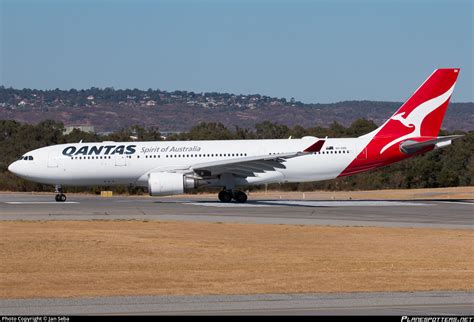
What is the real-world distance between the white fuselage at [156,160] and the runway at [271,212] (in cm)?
138

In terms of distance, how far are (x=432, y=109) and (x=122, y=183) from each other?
1526 centimetres

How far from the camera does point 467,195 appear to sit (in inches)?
1912

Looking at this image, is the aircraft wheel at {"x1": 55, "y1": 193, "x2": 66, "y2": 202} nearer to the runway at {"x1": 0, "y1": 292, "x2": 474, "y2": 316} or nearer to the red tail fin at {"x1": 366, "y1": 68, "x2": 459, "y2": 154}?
the red tail fin at {"x1": 366, "y1": 68, "x2": 459, "y2": 154}

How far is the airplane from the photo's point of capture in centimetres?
4241

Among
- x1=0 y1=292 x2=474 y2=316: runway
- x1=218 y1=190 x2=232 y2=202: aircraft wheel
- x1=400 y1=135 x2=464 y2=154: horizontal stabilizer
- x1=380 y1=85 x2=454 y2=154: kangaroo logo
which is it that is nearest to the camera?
x1=0 y1=292 x2=474 y2=316: runway

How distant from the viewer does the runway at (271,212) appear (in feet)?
102

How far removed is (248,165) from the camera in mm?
40969

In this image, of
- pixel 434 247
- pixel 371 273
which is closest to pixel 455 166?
pixel 434 247

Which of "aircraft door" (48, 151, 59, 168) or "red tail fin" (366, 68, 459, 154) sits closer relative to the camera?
"aircraft door" (48, 151, 59, 168)

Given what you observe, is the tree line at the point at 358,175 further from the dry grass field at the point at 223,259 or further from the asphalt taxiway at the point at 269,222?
the dry grass field at the point at 223,259

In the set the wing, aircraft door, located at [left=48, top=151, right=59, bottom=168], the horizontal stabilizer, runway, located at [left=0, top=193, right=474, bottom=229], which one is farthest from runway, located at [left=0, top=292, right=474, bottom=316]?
aircraft door, located at [left=48, top=151, right=59, bottom=168]

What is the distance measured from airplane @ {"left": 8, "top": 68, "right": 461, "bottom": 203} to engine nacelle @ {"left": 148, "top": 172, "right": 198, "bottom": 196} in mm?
1223

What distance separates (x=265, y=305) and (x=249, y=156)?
27.9 metres

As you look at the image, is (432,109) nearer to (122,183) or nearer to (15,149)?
(122,183)
